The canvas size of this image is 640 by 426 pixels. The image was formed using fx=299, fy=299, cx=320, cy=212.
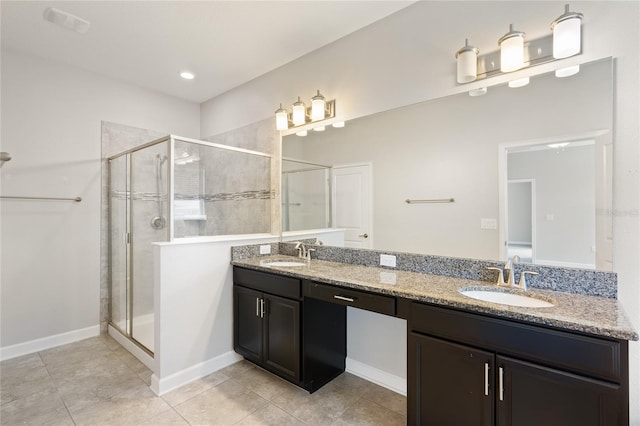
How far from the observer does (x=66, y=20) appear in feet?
7.39

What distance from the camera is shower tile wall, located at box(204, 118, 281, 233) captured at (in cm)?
300

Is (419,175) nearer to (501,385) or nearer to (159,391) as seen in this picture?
(501,385)

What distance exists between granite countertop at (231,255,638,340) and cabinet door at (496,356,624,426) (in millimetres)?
200

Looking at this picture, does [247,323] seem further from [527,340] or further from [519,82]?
[519,82]

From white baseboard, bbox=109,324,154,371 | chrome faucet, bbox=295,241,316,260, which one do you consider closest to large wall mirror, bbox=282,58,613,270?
chrome faucet, bbox=295,241,316,260

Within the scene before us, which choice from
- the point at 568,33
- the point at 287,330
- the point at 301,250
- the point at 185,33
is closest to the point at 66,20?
the point at 185,33

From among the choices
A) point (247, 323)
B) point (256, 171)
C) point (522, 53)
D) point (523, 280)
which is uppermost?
point (522, 53)

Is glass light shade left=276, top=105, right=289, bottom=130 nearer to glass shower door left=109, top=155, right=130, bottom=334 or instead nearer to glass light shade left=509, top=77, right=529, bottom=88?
glass shower door left=109, top=155, right=130, bottom=334

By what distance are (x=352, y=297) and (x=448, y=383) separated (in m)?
0.63

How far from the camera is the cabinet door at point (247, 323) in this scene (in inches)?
92.8

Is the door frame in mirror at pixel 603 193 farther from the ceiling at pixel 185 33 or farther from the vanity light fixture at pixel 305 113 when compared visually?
the vanity light fixture at pixel 305 113

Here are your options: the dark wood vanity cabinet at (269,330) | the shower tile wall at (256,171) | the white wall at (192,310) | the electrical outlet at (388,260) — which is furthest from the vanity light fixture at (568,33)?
the white wall at (192,310)

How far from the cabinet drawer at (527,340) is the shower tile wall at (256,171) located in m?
1.84

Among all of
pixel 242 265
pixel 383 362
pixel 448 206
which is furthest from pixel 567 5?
pixel 242 265
